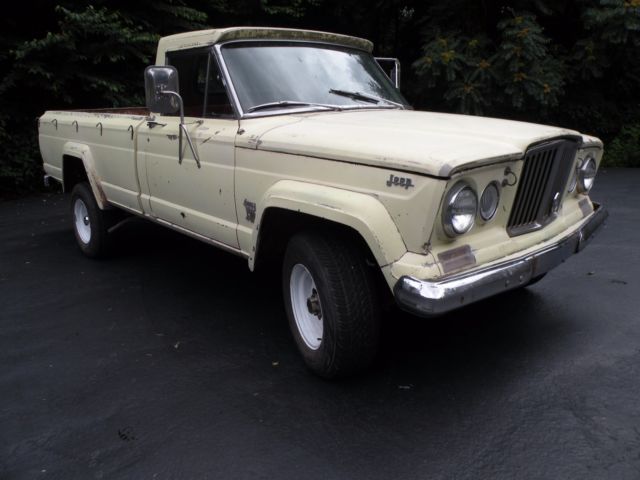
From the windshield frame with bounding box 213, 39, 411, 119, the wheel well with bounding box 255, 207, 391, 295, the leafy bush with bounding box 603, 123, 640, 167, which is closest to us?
the wheel well with bounding box 255, 207, 391, 295

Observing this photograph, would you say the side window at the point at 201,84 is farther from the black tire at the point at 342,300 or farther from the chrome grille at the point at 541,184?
the chrome grille at the point at 541,184

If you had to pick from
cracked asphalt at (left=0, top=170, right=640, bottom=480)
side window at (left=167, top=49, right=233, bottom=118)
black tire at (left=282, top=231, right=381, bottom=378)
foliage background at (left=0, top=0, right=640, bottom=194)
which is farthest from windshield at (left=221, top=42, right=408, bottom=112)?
foliage background at (left=0, top=0, right=640, bottom=194)

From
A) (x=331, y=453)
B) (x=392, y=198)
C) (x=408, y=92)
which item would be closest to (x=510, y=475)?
(x=331, y=453)

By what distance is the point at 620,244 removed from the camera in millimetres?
5465

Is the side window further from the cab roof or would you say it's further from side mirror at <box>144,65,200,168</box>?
side mirror at <box>144,65,200,168</box>

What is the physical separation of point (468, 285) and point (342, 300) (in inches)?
25.4

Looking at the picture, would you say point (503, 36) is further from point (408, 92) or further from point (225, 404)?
point (225, 404)

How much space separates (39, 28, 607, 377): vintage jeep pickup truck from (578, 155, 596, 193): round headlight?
0.01 m

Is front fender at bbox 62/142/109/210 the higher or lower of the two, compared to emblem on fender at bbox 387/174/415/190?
lower

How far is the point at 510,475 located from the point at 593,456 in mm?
404

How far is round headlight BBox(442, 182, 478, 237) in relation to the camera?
255 cm

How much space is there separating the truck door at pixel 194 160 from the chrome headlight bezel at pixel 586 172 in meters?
2.22

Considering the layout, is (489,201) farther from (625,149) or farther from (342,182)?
(625,149)

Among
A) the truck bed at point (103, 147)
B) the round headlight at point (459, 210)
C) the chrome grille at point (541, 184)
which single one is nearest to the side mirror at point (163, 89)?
the truck bed at point (103, 147)
